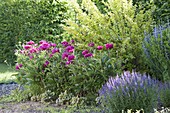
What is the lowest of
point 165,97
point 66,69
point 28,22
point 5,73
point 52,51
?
point 165,97

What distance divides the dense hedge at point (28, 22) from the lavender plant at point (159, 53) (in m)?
4.52

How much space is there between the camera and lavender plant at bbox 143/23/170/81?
16.2ft

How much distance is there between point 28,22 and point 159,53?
5.60 m

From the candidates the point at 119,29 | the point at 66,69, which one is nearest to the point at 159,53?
the point at 119,29

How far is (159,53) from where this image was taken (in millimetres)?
4969

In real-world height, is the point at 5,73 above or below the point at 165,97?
above

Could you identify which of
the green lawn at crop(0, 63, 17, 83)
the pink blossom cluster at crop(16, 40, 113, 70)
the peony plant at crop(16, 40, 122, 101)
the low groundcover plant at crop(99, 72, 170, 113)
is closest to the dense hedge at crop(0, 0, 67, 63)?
the green lawn at crop(0, 63, 17, 83)

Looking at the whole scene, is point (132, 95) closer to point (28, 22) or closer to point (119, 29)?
point (119, 29)

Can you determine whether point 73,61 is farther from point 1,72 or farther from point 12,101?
point 1,72

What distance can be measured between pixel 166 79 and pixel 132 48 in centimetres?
113

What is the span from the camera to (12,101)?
588cm

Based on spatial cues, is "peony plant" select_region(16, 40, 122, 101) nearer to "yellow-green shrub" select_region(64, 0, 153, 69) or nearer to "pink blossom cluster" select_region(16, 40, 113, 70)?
"pink blossom cluster" select_region(16, 40, 113, 70)

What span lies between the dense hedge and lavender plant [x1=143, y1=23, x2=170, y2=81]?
178 inches

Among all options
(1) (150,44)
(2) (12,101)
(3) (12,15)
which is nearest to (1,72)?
(3) (12,15)
